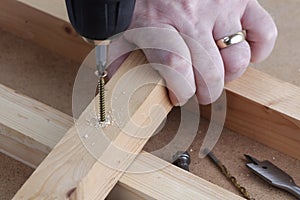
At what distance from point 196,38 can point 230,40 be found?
87 millimetres

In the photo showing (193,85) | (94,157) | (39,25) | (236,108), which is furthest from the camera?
(39,25)

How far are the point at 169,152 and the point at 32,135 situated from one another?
0.91ft

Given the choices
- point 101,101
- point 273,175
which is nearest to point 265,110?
point 273,175

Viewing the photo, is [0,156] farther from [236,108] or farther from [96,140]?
[236,108]

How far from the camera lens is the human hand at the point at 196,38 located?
3.81 feet

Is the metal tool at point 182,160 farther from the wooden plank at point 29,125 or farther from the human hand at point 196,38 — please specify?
the wooden plank at point 29,125

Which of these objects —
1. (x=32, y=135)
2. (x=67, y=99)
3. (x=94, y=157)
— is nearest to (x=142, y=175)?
(x=94, y=157)

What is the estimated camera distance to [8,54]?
56.6 inches

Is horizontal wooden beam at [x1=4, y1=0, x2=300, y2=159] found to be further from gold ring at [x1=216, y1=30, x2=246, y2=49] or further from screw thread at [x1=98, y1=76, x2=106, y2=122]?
screw thread at [x1=98, y1=76, x2=106, y2=122]

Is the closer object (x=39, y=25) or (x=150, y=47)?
(x=150, y=47)

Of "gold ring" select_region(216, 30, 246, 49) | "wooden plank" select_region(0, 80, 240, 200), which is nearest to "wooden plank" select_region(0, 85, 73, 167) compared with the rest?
"wooden plank" select_region(0, 80, 240, 200)

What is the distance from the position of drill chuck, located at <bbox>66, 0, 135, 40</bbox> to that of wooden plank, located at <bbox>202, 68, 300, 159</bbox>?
1.40 feet

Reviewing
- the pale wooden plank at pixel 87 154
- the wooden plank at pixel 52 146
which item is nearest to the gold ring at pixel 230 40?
the pale wooden plank at pixel 87 154

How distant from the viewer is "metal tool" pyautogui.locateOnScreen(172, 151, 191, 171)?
1.21 metres
